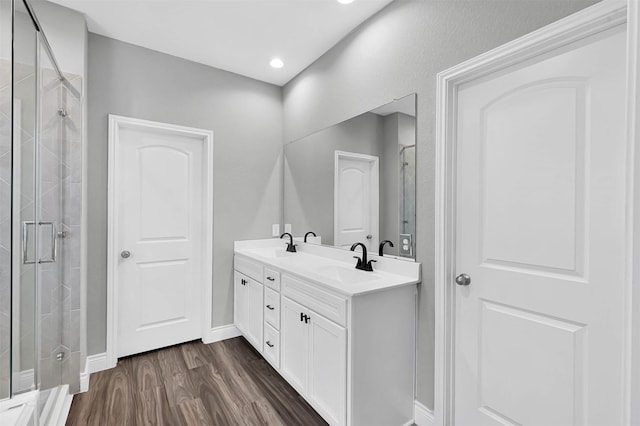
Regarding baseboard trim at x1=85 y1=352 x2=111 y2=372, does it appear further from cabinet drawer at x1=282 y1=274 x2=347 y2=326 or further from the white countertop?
cabinet drawer at x1=282 y1=274 x2=347 y2=326

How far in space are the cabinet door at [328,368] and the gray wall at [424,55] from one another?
1.78 ft

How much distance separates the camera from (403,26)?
197 centimetres

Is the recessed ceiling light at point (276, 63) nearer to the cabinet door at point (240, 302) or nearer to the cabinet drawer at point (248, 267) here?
the cabinet drawer at point (248, 267)

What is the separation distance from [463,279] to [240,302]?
2062mm

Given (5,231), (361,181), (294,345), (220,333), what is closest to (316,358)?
(294,345)

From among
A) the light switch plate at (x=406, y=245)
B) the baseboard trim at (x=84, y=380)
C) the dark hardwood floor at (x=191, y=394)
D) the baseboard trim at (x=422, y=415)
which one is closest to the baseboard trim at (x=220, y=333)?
the dark hardwood floor at (x=191, y=394)

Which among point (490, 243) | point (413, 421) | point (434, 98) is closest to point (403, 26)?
point (434, 98)

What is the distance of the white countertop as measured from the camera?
1.73 metres

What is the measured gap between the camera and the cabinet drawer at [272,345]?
2.26 m

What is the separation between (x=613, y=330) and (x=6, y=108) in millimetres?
2697

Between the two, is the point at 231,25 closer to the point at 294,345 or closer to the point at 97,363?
the point at 294,345

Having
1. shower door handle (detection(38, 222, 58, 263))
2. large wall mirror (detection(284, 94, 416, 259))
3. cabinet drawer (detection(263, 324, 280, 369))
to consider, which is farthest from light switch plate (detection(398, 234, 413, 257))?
shower door handle (detection(38, 222, 58, 263))

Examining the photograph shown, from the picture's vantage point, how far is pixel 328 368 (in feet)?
5.68

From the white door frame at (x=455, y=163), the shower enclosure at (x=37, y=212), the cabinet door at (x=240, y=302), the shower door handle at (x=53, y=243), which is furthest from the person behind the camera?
the cabinet door at (x=240, y=302)
